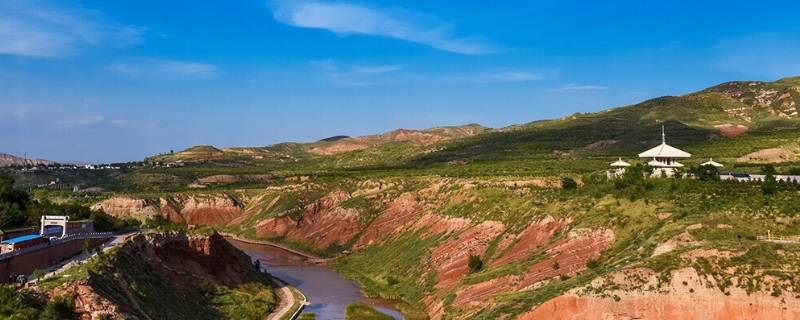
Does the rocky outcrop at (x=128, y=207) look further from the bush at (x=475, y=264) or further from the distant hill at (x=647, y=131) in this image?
the bush at (x=475, y=264)

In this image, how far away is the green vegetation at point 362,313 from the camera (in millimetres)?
59625

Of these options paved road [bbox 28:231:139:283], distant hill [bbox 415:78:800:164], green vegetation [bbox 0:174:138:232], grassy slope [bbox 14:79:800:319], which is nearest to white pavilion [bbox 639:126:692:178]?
grassy slope [bbox 14:79:800:319]

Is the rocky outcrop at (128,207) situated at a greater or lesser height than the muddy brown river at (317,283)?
greater

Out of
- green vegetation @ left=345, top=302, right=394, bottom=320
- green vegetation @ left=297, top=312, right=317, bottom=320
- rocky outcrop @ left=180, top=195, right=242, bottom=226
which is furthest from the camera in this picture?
rocky outcrop @ left=180, top=195, right=242, bottom=226

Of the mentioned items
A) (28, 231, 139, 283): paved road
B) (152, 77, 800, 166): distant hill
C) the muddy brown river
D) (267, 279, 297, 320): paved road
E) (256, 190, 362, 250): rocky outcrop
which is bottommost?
the muddy brown river

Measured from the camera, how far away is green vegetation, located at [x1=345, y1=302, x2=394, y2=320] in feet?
196

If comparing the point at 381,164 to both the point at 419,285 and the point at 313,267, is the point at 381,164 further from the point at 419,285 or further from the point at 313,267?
the point at 419,285

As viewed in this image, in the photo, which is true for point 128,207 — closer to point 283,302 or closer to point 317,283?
point 317,283

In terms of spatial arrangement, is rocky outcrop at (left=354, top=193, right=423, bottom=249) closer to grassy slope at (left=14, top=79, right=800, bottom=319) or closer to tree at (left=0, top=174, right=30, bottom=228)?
grassy slope at (left=14, top=79, right=800, bottom=319)

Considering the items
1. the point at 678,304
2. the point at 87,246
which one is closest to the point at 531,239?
the point at 678,304

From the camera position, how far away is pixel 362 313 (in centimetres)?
6125

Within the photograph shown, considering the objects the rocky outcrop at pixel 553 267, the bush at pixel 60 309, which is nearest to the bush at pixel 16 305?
the bush at pixel 60 309

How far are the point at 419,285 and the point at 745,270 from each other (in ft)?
113

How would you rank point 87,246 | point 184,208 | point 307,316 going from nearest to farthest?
point 87,246 < point 307,316 < point 184,208
